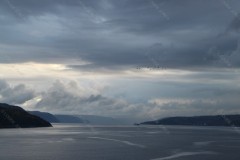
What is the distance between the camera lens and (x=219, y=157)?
14738 centimetres

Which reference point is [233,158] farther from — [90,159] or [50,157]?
[50,157]

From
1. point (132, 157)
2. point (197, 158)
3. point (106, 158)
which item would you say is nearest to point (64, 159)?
point (106, 158)

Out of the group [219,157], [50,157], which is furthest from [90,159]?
[219,157]

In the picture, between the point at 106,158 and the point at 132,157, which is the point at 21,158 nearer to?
the point at 106,158

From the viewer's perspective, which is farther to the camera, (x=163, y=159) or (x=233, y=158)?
(x=233, y=158)

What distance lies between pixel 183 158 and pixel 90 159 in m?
33.4

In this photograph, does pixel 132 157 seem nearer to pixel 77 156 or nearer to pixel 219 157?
pixel 77 156

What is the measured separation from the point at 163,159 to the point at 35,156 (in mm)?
47829

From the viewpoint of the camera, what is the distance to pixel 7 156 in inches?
5699

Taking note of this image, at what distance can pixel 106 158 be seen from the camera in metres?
140

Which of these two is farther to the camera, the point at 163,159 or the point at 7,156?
the point at 7,156

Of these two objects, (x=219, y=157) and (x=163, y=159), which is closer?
(x=163, y=159)

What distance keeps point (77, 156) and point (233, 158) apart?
59.1 m

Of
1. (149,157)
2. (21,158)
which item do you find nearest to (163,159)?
(149,157)
